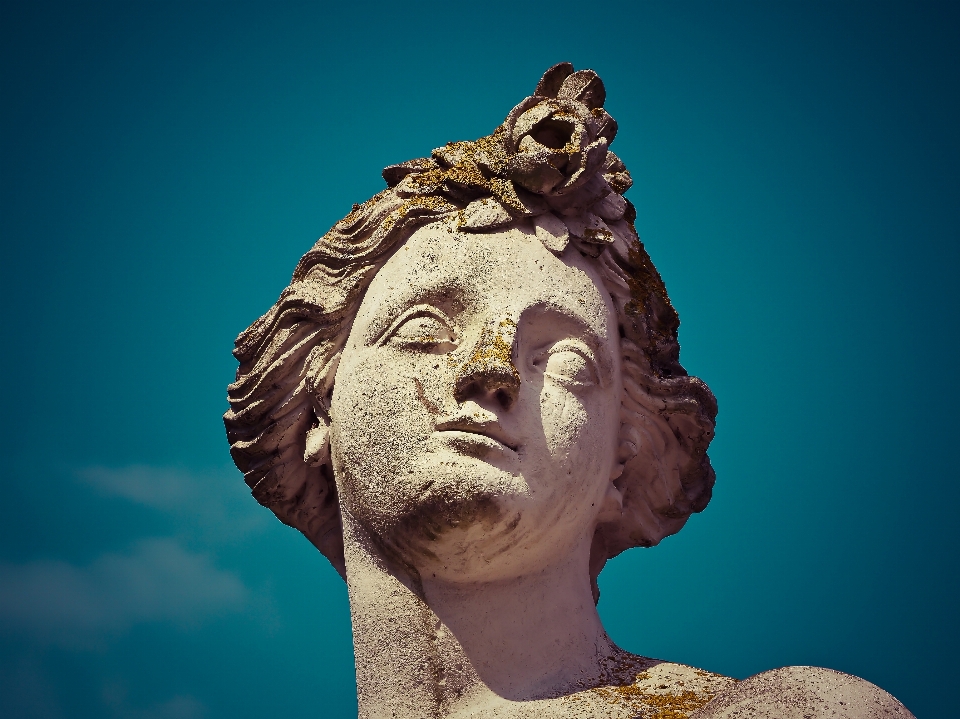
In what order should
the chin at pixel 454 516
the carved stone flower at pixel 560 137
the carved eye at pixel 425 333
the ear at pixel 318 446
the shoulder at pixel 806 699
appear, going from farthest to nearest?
the ear at pixel 318 446 → the carved stone flower at pixel 560 137 → the carved eye at pixel 425 333 → the chin at pixel 454 516 → the shoulder at pixel 806 699

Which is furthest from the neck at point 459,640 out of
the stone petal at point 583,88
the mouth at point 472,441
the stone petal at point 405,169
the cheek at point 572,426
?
the stone petal at point 583,88

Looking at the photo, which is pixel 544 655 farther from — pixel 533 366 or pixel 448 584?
pixel 533 366

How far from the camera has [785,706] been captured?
495 cm

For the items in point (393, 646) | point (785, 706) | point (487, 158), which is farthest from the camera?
point (487, 158)

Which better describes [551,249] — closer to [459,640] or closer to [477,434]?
[477,434]

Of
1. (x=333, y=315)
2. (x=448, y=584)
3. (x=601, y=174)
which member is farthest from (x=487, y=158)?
(x=448, y=584)

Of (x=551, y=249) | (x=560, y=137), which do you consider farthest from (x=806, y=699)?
(x=560, y=137)

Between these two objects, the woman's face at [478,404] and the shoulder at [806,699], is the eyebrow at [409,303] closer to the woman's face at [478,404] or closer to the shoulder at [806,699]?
the woman's face at [478,404]

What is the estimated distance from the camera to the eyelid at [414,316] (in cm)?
571

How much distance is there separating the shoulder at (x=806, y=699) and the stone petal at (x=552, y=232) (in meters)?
1.83

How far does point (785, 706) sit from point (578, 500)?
115cm

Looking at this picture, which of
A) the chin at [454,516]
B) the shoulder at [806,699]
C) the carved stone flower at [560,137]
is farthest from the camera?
the carved stone flower at [560,137]

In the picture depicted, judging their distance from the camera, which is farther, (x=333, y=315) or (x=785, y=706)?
(x=333, y=315)

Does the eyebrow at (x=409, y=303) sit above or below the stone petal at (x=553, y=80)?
below
